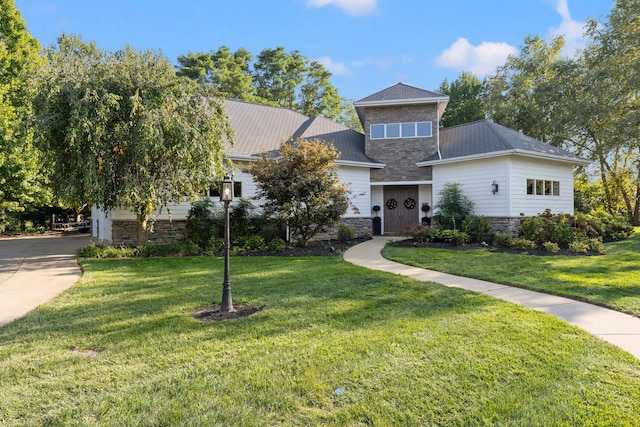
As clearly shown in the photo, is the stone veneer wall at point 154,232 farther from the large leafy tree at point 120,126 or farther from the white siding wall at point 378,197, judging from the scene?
the white siding wall at point 378,197

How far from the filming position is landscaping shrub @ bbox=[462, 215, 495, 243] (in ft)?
38.9

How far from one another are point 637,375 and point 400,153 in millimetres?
13789

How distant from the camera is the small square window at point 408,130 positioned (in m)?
15.9

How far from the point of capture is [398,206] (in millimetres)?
16375

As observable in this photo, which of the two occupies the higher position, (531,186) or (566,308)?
(531,186)

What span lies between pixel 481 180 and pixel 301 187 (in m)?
7.86

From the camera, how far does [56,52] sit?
30.5ft

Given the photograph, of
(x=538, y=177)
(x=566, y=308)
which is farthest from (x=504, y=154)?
(x=566, y=308)

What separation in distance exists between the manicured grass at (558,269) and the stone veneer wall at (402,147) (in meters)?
5.82

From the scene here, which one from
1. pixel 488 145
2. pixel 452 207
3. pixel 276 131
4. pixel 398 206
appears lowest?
pixel 452 207

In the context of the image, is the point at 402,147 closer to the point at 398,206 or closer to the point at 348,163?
the point at 398,206

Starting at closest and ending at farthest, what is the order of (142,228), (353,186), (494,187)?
Result: (142,228) < (494,187) < (353,186)

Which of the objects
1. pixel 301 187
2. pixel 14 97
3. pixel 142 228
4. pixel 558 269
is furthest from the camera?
pixel 14 97

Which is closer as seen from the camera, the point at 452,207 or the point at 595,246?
the point at 595,246
